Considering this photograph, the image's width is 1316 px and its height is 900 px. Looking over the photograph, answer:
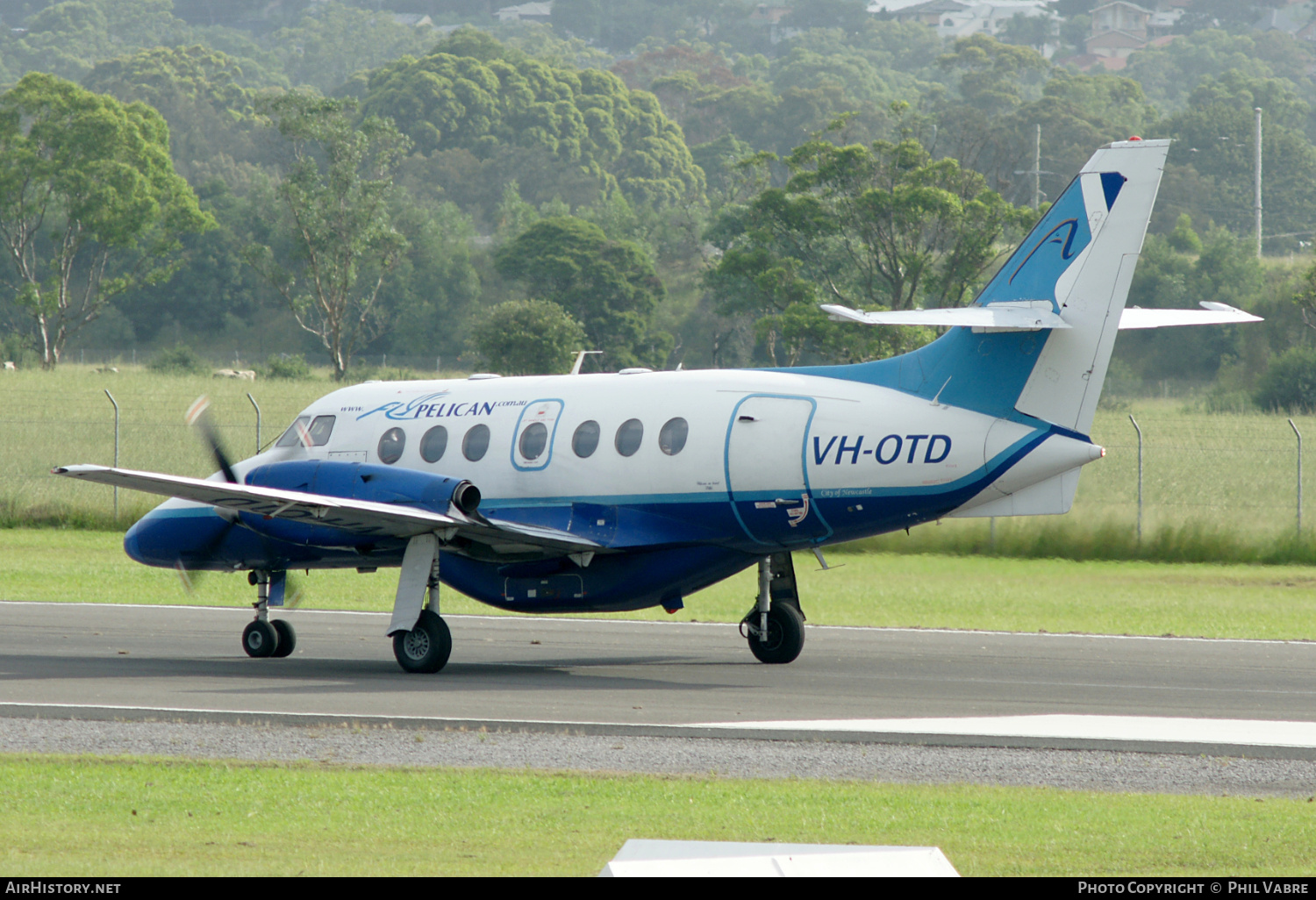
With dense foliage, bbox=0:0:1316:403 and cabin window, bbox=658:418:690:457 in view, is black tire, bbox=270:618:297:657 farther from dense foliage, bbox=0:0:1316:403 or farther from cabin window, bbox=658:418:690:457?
dense foliage, bbox=0:0:1316:403

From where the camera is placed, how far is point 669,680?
54.9ft

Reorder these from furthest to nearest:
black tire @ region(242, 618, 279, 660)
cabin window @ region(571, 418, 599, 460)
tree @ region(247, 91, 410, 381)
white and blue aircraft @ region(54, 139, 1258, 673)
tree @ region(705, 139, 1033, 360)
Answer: tree @ region(247, 91, 410, 381) → tree @ region(705, 139, 1033, 360) → black tire @ region(242, 618, 279, 660) → cabin window @ region(571, 418, 599, 460) → white and blue aircraft @ region(54, 139, 1258, 673)

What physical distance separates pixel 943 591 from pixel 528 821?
18.5 metres

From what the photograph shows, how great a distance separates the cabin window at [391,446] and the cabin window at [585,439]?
7.83 ft

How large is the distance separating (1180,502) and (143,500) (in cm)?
2312

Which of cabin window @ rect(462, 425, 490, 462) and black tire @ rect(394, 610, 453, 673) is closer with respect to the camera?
black tire @ rect(394, 610, 453, 673)

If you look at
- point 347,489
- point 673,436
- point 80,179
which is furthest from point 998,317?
point 80,179

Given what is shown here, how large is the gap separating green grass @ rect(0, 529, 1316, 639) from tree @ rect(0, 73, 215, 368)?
51.8 metres

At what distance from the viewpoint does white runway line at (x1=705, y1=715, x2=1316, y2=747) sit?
12836 millimetres

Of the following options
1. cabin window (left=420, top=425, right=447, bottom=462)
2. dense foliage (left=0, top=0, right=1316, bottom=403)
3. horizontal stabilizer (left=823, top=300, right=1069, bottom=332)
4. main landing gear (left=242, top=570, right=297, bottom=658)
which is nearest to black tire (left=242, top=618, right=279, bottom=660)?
main landing gear (left=242, top=570, right=297, bottom=658)

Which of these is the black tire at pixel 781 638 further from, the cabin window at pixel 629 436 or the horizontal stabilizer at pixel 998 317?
the horizontal stabilizer at pixel 998 317

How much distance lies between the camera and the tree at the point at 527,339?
7106cm

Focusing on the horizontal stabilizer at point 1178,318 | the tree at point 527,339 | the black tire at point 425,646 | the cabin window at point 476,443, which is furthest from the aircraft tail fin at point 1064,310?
the tree at point 527,339
